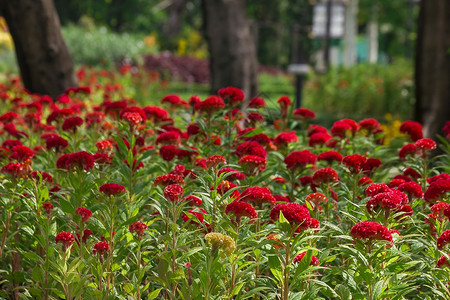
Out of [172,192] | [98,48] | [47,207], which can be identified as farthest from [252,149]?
[98,48]

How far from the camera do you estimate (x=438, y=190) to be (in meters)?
2.74

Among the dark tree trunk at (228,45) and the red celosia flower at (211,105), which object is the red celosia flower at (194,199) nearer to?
the red celosia flower at (211,105)

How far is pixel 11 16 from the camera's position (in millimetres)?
7660

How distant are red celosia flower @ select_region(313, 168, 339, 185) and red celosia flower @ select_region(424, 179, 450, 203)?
45cm

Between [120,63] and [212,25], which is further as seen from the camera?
[120,63]

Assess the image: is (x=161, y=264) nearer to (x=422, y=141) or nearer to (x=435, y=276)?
(x=435, y=276)

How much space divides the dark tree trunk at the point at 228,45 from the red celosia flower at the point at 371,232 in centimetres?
694

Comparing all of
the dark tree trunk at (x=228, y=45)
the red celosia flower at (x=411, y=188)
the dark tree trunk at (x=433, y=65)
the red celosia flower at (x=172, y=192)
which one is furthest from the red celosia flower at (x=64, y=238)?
the dark tree trunk at (x=228, y=45)

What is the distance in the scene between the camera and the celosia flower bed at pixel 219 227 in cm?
235

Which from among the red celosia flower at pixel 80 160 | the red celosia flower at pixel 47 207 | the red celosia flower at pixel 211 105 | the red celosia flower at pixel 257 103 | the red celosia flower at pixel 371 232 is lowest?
the red celosia flower at pixel 47 207

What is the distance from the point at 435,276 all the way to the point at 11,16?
655 centimetres

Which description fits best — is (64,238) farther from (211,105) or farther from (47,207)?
(211,105)

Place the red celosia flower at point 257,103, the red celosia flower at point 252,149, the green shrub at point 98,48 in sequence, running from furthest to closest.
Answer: the green shrub at point 98,48
the red celosia flower at point 257,103
the red celosia flower at point 252,149

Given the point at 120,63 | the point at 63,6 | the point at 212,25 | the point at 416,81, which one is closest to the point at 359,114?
the point at 212,25
